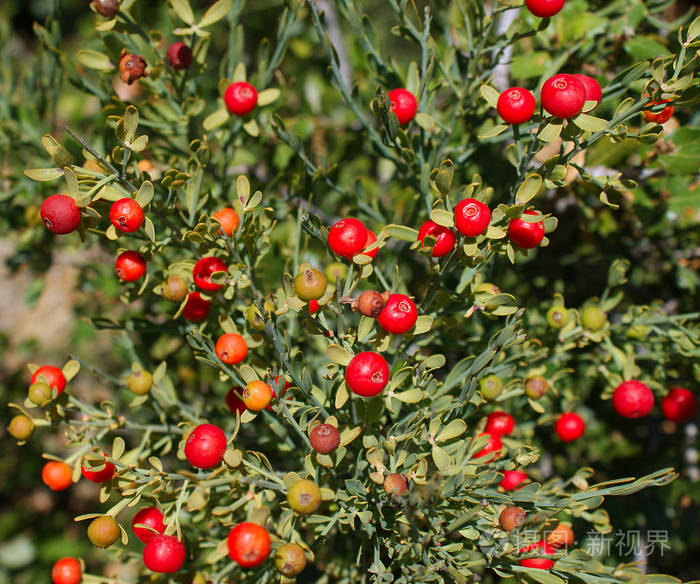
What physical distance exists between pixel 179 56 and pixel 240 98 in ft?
0.63

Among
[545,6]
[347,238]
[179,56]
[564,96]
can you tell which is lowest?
[347,238]

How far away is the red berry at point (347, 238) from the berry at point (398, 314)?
13cm

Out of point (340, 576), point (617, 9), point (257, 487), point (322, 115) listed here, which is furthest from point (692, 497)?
point (322, 115)

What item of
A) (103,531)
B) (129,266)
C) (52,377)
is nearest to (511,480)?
(103,531)

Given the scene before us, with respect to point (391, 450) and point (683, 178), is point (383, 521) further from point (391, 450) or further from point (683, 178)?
point (683, 178)

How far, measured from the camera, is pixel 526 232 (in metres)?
1.17

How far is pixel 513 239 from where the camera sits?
3.94 feet

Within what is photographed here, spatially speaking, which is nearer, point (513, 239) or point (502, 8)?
point (513, 239)

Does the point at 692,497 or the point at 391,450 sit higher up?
the point at 391,450

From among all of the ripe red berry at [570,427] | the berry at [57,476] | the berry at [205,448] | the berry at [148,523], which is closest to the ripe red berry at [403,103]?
the berry at [205,448]

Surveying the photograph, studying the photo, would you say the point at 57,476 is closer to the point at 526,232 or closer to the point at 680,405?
the point at 526,232

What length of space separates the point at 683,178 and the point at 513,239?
1.08m

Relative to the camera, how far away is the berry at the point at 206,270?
1.28 meters

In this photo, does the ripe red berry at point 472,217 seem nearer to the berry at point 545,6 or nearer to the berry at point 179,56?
the berry at point 545,6
